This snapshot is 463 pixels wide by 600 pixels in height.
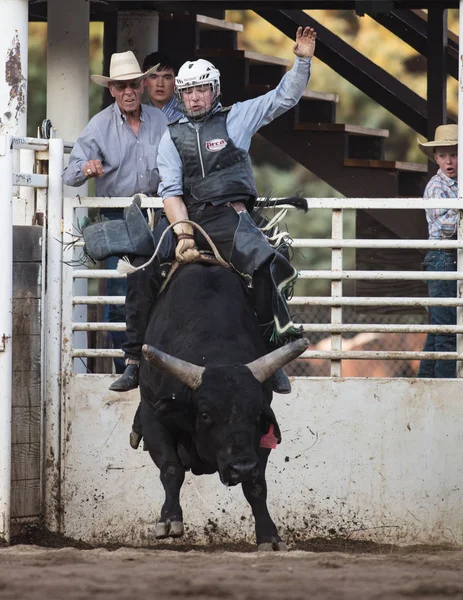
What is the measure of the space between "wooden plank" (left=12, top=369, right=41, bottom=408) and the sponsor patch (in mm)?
2482

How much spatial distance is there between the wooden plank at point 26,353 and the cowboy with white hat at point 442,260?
256 cm

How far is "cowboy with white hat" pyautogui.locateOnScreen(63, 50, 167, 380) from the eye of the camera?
9258mm

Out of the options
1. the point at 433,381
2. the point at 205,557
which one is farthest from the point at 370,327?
the point at 205,557

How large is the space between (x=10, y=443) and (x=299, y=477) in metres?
1.89

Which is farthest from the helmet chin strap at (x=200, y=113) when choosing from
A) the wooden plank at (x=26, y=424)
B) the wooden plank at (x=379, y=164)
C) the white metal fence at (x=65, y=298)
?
the wooden plank at (x=379, y=164)

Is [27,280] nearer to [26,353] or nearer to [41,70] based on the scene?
[26,353]

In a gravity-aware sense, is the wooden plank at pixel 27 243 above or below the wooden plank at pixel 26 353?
above

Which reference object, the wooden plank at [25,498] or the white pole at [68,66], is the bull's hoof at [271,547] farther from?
the white pole at [68,66]

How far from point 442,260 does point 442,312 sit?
13.4 inches

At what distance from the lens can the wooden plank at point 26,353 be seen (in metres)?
9.20

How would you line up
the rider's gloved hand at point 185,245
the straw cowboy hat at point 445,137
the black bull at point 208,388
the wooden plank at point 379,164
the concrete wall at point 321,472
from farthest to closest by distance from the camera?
the wooden plank at point 379,164 → the straw cowboy hat at point 445,137 → the concrete wall at point 321,472 → the rider's gloved hand at point 185,245 → the black bull at point 208,388

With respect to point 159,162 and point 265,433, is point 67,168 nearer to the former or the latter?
point 159,162

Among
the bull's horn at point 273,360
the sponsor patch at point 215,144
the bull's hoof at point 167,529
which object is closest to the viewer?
the bull's horn at point 273,360

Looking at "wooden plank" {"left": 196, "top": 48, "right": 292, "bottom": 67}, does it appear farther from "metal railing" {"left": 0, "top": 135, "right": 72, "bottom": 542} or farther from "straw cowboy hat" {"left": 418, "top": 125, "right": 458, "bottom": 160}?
"metal railing" {"left": 0, "top": 135, "right": 72, "bottom": 542}
